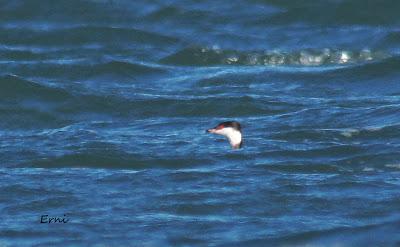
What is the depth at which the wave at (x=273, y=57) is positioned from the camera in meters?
16.5

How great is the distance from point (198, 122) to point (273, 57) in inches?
105

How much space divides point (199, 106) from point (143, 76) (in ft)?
4.97

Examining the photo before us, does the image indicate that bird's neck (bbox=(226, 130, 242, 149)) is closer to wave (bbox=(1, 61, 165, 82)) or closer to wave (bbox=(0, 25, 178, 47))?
wave (bbox=(1, 61, 165, 82))

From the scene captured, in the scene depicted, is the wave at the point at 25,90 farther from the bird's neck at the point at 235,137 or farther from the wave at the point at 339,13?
the bird's neck at the point at 235,137

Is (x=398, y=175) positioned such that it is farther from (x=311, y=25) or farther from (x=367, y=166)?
(x=311, y=25)

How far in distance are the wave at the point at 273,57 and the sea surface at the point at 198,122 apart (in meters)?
0.03

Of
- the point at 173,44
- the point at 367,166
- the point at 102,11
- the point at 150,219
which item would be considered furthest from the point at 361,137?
the point at 102,11

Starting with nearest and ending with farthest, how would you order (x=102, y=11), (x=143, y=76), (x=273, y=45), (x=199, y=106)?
(x=199, y=106) → (x=143, y=76) → (x=273, y=45) → (x=102, y=11)

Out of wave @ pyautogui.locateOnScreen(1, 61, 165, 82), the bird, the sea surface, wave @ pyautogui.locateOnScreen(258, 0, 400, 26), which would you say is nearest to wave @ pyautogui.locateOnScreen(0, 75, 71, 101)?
the sea surface

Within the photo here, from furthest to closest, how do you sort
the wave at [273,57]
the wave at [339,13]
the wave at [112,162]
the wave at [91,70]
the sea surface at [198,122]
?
1. the wave at [339,13]
2. the wave at [273,57]
3. the wave at [91,70]
4. the wave at [112,162]
5. the sea surface at [198,122]

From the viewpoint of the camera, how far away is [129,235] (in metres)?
10.6

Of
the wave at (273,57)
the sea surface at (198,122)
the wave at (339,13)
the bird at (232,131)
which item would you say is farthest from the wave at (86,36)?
the bird at (232,131)

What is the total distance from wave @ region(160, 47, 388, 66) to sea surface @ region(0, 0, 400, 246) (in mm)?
32

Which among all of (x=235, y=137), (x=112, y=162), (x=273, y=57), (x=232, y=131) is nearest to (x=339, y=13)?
(x=273, y=57)
